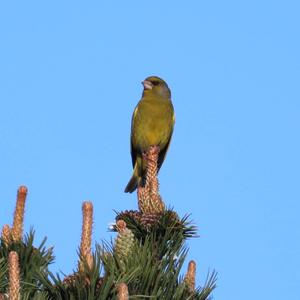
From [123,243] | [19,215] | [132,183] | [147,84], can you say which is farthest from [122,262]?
[147,84]

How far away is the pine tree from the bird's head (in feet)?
21.7

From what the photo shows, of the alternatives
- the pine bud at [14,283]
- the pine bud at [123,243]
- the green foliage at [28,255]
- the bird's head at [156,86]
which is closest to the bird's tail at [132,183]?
the bird's head at [156,86]

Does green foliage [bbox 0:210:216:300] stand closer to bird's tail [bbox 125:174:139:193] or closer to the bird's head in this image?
bird's tail [bbox 125:174:139:193]

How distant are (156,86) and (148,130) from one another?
1.08m

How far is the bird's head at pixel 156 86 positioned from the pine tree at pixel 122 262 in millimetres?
6619

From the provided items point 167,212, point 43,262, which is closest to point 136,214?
point 167,212

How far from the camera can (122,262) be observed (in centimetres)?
319

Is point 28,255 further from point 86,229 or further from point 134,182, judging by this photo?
point 134,182

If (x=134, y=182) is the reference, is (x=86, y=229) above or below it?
below

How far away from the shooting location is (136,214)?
389 centimetres

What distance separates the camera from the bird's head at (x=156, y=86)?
1073 centimetres

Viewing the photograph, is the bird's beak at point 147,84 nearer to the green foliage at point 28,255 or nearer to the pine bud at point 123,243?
the green foliage at point 28,255

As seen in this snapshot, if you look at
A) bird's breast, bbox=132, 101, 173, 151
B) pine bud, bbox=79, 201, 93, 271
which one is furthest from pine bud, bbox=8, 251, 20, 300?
bird's breast, bbox=132, 101, 173, 151

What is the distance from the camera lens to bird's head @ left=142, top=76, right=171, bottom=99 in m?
10.7
